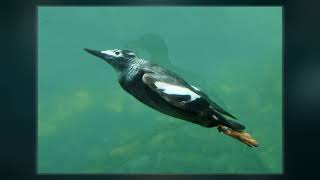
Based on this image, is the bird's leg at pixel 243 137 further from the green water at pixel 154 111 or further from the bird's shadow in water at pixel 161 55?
the bird's shadow in water at pixel 161 55

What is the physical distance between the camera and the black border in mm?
3406

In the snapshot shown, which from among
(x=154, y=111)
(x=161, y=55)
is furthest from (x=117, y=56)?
(x=154, y=111)

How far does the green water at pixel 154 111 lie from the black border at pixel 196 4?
7 centimetres

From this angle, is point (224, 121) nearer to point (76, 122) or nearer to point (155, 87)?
point (155, 87)

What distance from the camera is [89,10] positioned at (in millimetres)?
3434

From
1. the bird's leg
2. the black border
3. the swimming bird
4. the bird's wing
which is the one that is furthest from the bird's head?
the bird's leg

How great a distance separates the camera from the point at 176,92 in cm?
341

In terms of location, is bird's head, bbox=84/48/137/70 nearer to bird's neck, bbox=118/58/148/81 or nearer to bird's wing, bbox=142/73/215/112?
bird's neck, bbox=118/58/148/81

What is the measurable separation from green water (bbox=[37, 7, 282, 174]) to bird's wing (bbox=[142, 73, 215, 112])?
0.07 meters

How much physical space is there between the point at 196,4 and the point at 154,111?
89cm
